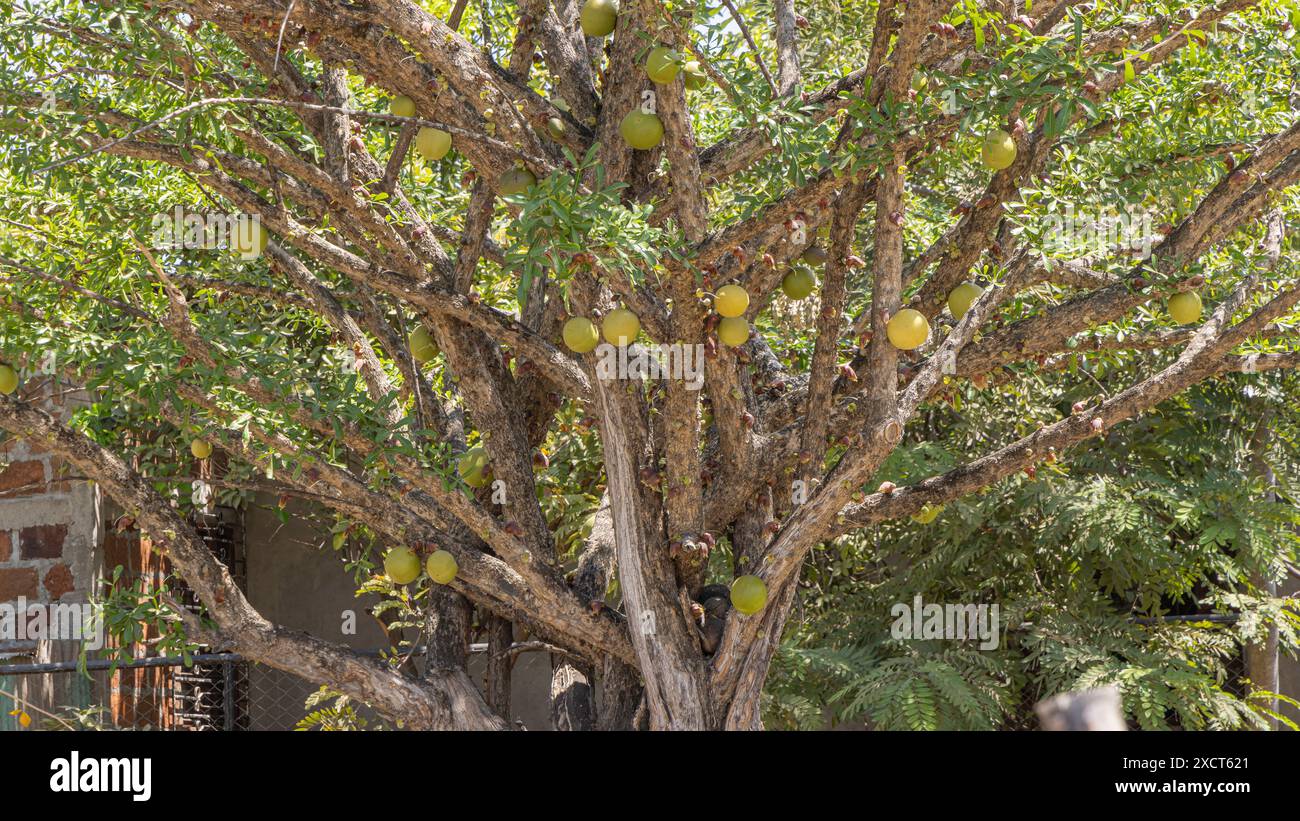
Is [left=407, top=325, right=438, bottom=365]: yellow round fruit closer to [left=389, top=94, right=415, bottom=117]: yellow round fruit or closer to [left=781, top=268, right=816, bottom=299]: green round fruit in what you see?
[left=389, top=94, right=415, bottom=117]: yellow round fruit

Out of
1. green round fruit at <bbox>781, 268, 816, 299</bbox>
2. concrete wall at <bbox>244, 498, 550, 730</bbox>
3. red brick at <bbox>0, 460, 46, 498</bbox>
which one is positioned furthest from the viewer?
concrete wall at <bbox>244, 498, 550, 730</bbox>

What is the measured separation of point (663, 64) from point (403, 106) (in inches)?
30.4

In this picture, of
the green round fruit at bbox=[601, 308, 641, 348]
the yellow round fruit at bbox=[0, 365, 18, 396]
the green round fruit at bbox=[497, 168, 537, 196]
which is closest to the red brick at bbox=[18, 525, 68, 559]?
the yellow round fruit at bbox=[0, 365, 18, 396]

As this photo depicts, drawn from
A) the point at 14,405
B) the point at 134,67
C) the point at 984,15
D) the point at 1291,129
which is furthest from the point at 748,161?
the point at 14,405

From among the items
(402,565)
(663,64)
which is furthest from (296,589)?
(663,64)

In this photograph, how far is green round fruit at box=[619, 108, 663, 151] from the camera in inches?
113

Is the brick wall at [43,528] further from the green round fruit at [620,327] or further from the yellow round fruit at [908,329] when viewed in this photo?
the yellow round fruit at [908,329]

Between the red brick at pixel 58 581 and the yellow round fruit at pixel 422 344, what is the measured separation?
8.45 ft

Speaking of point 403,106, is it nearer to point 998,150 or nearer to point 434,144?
point 434,144

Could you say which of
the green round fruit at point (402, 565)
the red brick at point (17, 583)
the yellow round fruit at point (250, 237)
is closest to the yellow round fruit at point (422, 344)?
the yellow round fruit at point (250, 237)

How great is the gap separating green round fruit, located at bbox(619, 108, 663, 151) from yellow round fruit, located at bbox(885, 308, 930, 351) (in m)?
0.72

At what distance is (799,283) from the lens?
131 inches

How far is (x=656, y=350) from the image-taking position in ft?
11.5
